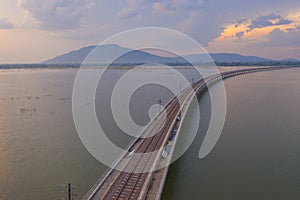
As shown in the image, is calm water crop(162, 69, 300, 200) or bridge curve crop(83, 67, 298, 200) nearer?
bridge curve crop(83, 67, 298, 200)

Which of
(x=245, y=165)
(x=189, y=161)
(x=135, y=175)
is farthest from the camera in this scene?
(x=189, y=161)

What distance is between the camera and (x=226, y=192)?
17.2 metres

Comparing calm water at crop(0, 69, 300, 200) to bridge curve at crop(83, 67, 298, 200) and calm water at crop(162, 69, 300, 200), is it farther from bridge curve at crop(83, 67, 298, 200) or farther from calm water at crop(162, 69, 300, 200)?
bridge curve at crop(83, 67, 298, 200)

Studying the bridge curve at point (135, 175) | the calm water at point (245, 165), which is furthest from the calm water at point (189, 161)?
the bridge curve at point (135, 175)

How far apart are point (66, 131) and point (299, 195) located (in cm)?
2112

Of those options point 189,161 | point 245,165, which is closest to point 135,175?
point 189,161

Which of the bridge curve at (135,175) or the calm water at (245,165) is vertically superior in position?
the bridge curve at (135,175)

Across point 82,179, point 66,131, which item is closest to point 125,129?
point 66,131

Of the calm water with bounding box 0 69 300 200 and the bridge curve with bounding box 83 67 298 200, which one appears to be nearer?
the bridge curve with bounding box 83 67 298 200

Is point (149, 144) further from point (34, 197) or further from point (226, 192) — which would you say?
point (34, 197)

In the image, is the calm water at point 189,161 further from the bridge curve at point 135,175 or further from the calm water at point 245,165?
the bridge curve at point 135,175

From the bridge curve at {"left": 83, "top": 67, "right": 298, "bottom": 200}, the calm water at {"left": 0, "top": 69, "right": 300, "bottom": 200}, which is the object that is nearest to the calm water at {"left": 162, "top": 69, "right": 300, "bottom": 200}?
the calm water at {"left": 0, "top": 69, "right": 300, "bottom": 200}

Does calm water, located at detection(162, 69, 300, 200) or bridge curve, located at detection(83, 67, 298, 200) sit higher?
bridge curve, located at detection(83, 67, 298, 200)

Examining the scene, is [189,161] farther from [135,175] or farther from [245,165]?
[135,175]
